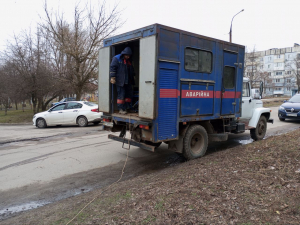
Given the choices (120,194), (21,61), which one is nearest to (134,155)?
(120,194)

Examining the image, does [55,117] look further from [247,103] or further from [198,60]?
[247,103]

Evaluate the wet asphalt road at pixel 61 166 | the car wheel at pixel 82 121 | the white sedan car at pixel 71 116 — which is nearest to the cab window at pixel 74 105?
the white sedan car at pixel 71 116

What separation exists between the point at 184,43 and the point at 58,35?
50.8 ft

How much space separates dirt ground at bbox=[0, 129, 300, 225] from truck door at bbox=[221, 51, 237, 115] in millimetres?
2505

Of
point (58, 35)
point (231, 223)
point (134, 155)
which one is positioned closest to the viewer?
point (231, 223)

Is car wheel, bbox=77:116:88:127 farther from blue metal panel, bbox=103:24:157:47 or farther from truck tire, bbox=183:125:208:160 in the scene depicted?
truck tire, bbox=183:125:208:160

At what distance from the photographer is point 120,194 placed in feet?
12.1

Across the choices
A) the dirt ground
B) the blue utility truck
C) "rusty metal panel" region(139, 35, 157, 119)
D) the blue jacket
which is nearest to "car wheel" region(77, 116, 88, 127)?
the blue utility truck

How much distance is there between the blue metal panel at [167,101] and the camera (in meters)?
4.97

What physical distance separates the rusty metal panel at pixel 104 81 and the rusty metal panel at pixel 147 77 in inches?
63.6

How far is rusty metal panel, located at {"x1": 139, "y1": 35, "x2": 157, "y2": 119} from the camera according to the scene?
189 inches

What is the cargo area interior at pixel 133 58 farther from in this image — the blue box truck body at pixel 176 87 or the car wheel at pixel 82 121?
the car wheel at pixel 82 121

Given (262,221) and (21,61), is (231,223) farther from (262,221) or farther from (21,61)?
(21,61)

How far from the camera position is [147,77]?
4.93 meters
